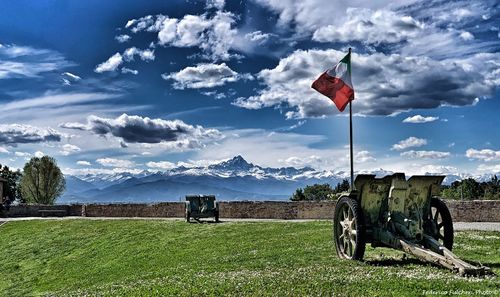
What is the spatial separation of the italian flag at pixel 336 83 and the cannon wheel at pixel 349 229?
14.5ft

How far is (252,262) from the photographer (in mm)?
17141

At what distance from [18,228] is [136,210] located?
442 inches

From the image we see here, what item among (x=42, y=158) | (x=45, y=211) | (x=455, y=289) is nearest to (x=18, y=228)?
(x=45, y=211)

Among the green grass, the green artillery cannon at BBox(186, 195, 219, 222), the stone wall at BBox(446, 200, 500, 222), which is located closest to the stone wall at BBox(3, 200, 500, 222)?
the stone wall at BBox(446, 200, 500, 222)

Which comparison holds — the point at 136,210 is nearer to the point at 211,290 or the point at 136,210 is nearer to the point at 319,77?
the point at 319,77

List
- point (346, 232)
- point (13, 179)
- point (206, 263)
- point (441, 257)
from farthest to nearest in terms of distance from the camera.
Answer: point (13, 179), point (206, 263), point (346, 232), point (441, 257)

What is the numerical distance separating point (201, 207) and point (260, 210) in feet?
17.7

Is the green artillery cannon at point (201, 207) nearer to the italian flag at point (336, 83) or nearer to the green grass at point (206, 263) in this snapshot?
the green grass at point (206, 263)

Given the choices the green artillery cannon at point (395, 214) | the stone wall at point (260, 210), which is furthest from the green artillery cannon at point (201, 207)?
the green artillery cannon at point (395, 214)

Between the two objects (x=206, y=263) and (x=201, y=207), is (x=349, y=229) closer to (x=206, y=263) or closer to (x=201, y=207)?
(x=206, y=263)

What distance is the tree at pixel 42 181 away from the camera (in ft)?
389

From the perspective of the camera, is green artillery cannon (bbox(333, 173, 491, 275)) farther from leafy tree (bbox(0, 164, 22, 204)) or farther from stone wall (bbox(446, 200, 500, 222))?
leafy tree (bbox(0, 164, 22, 204))

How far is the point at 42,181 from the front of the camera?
394ft

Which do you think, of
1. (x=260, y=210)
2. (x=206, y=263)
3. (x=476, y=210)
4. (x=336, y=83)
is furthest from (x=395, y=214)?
(x=260, y=210)
